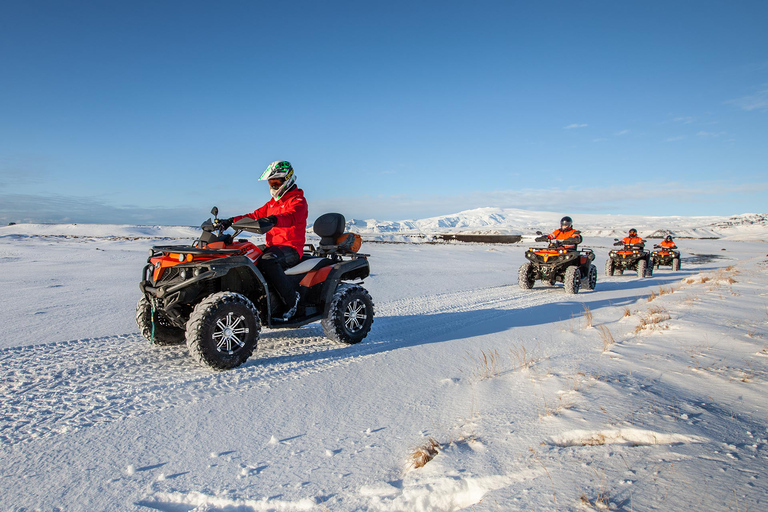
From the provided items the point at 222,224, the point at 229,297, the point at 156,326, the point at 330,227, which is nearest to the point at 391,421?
the point at 229,297

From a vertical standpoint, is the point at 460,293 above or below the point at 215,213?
below

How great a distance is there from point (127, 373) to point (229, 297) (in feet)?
3.72

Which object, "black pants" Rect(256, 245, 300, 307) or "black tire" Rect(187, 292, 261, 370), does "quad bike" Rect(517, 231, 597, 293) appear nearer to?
"black pants" Rect(256, 245, 300, 307)

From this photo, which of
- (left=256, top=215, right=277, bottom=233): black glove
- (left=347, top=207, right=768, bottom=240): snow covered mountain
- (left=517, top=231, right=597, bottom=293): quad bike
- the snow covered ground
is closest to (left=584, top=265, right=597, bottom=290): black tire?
(left=517, top=231, right=597, bottom=293): quad bike

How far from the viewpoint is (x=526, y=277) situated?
11.7 metres

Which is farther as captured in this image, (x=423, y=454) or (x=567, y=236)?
(x=567, y=236)

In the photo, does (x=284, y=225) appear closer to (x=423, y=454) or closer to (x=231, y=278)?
(x=231, y=278)

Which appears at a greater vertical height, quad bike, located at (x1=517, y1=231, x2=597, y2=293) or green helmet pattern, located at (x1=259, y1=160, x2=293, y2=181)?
green helmet pattern, located at (x1=259, y1=160, x2=293, y2=181)

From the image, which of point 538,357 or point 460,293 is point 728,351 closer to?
point 538,357

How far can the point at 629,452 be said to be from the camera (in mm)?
2238

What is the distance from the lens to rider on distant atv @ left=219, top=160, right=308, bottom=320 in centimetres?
502

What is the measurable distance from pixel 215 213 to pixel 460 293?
690 cm


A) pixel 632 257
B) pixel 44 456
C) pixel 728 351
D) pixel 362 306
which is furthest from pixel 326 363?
pixel 632 257

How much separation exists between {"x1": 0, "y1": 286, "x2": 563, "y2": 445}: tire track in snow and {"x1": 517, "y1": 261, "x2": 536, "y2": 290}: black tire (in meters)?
5.59
